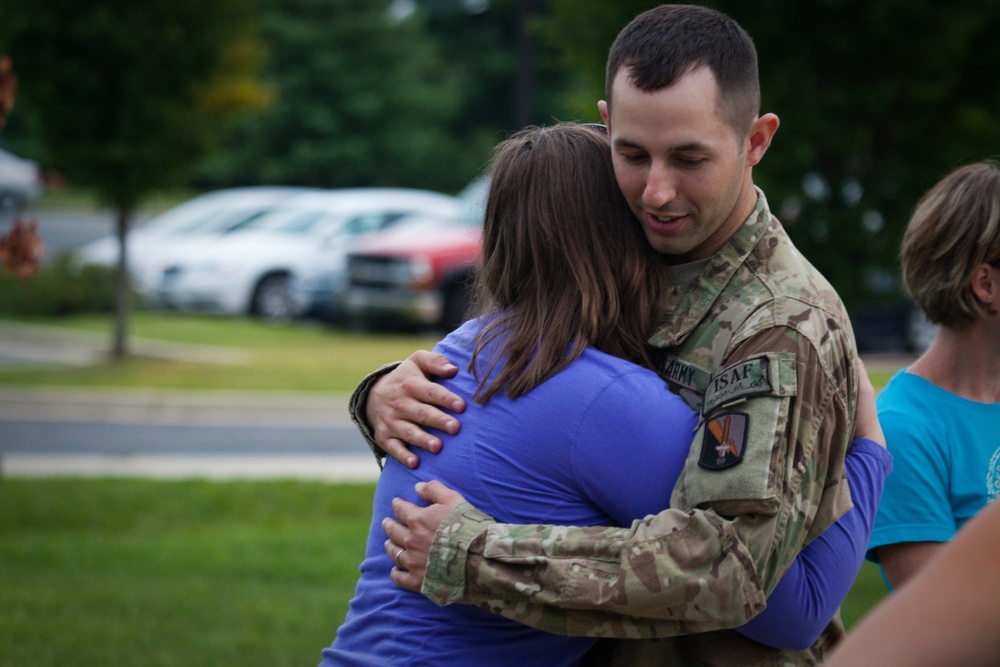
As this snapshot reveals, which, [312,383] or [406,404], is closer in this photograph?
[406,404]

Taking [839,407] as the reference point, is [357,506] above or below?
below

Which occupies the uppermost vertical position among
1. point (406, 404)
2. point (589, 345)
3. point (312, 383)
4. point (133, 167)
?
point (589, 345)

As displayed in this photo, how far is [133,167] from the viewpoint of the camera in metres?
14.3

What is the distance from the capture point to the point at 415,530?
7.10 feet

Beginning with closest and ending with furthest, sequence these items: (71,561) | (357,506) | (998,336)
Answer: (998,336) → (71,561) → (357,506)

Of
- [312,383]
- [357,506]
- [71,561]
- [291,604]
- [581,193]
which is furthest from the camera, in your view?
[312,383]

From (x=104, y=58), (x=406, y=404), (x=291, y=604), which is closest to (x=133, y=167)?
(x=104, y=58)

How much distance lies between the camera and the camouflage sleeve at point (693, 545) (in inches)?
77.4

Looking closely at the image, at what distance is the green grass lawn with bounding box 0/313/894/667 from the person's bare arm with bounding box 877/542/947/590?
3.06 m

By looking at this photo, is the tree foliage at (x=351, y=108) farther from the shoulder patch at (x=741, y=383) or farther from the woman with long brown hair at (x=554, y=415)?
the shoulder patch at (x=741, y=383)

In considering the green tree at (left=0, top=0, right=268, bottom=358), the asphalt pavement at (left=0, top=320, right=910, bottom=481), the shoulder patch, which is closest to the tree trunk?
the green tree at (left=0, top=0, right=268, bottom=358)

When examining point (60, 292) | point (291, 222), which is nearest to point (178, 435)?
point (60, 292)

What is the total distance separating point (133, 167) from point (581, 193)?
1294cm

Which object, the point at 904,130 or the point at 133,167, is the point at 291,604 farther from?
the point at 133,167
